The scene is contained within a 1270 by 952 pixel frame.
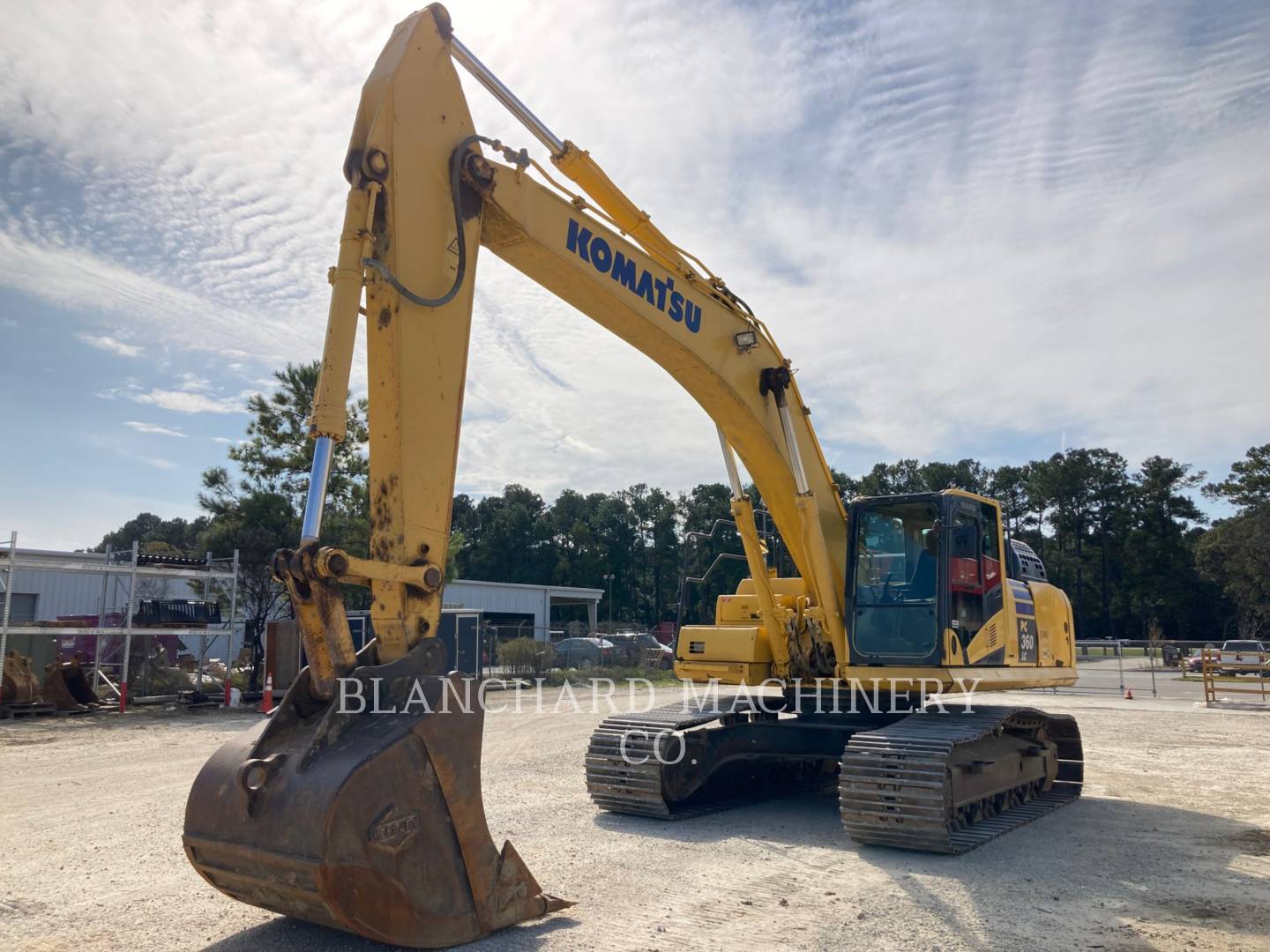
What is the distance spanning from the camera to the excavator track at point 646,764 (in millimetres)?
8695

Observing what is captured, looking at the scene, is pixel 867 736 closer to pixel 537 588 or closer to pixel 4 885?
pixel 4 885

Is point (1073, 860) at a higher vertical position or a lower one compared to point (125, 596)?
lower

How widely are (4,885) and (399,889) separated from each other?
11.9ft

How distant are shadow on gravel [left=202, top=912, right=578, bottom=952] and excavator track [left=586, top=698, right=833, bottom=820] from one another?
3.23 m

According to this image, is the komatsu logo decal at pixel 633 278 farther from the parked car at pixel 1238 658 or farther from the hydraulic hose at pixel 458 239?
the parked car at pixel 1238 658

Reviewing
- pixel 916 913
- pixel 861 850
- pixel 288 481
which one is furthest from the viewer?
pixel 288 481

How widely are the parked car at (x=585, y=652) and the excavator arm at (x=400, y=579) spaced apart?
25.5 metres

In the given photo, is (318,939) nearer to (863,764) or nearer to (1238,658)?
(863,764)

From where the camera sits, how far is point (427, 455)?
5.39m

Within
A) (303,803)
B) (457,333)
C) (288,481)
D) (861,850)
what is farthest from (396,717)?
(288,481)

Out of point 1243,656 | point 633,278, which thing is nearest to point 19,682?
point 633,278

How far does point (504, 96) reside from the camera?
21.2ft

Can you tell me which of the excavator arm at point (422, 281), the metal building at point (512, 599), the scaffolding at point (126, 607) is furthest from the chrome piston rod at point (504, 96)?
the metal building at point (512, 599)

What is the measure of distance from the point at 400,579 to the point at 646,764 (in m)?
4.35
